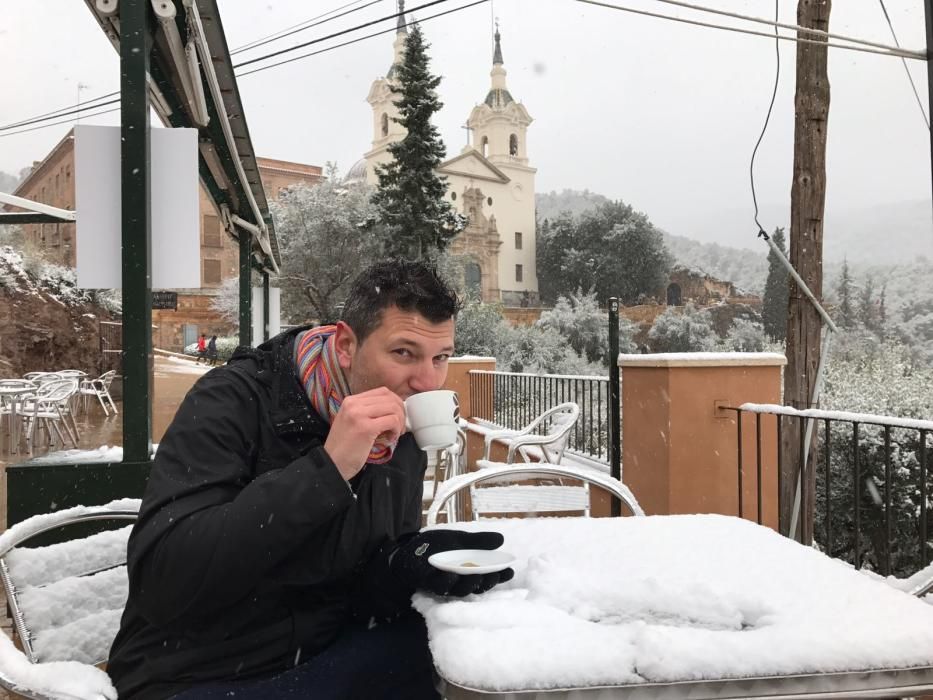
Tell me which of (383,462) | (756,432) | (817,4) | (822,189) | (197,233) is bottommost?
(756,432)

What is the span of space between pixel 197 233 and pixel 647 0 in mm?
2435

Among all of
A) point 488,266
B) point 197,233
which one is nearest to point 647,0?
point 197,233

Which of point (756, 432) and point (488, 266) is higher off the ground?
point (488, 266)

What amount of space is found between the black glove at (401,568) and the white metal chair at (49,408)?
24.9ft

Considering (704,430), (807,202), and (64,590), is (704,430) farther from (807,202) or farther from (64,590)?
(64,590)

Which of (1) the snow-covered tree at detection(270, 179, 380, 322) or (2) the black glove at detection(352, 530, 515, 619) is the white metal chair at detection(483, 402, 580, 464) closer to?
(2) the black glove at detection(352, 530, 515, 619)

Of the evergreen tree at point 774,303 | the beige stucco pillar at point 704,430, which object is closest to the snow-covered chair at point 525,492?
the beige stucco pillar at point 704,430

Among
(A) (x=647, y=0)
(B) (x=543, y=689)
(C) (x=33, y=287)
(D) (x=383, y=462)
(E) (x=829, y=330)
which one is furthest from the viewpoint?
(C) (x=33, y=287)

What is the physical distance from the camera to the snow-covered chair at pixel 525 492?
191 centimetres

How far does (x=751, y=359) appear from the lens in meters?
4.10

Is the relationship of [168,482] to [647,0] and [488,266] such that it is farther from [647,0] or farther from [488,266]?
[488,266]

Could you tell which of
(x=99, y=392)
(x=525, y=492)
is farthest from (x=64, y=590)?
(x=99, y=392)

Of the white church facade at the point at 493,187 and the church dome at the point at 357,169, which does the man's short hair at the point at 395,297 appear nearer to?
the white church facade at the point at 493,187

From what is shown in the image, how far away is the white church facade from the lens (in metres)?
51.1
